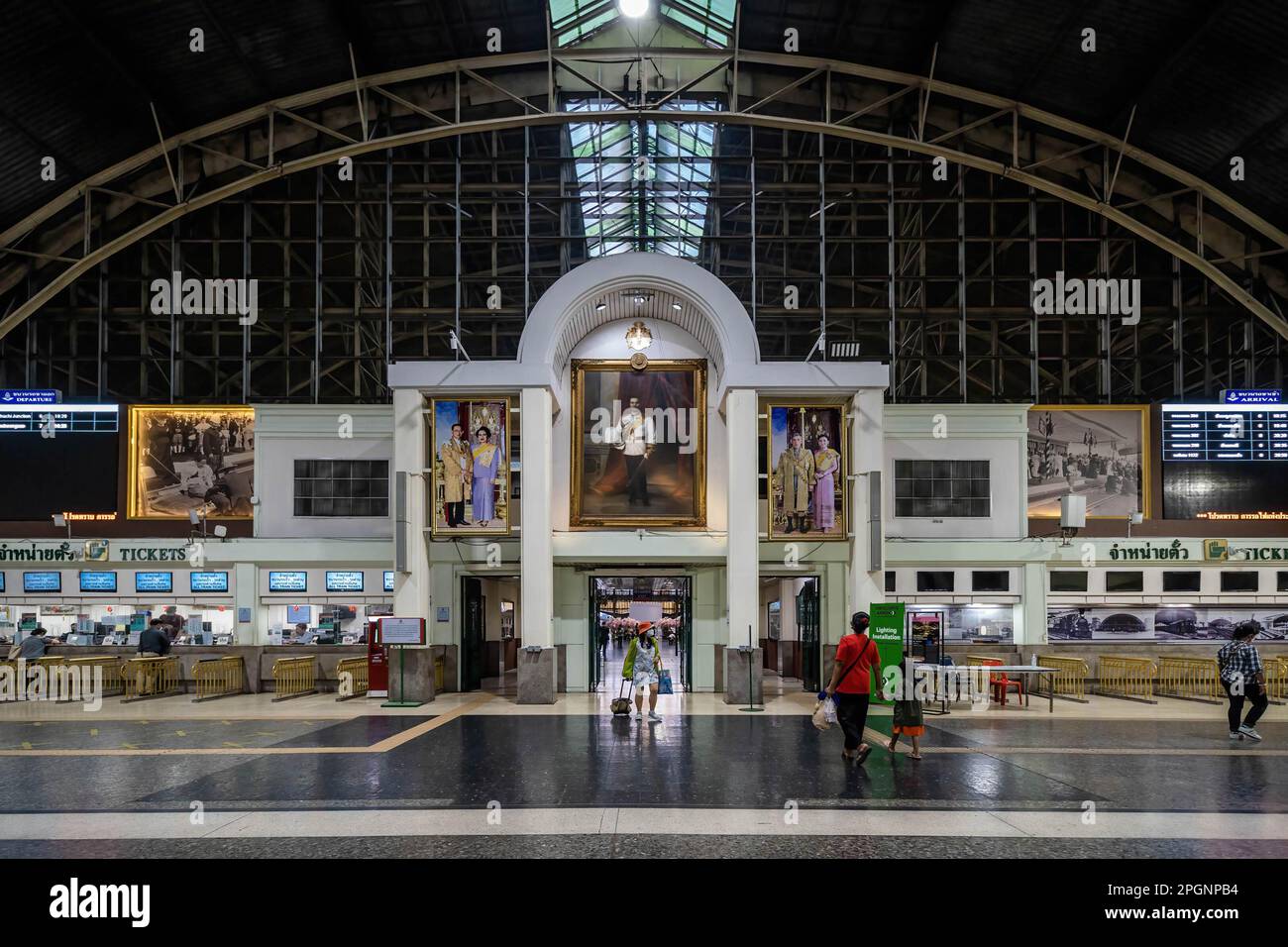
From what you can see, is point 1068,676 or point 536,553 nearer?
point 536,553

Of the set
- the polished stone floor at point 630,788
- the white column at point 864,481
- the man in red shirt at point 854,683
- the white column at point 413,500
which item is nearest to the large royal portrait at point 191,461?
Result: the white column at point 413,500

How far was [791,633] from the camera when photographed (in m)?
25.5

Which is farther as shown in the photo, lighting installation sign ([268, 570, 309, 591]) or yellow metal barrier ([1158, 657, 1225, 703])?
lighting installation sign ([268, 570, 309, 591])

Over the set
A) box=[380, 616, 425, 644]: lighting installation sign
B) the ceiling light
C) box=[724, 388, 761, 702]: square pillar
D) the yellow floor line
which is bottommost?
the yellow floor line

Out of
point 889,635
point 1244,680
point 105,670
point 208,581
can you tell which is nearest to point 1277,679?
point 1244,680

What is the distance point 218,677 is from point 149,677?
149cm

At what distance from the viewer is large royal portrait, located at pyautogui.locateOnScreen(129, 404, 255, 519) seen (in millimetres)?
23594

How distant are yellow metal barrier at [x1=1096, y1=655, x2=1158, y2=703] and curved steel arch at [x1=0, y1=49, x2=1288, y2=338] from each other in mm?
10965

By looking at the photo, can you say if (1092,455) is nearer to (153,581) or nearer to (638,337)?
(638,337)

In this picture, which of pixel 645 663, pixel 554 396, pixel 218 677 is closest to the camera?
pixel 645 663

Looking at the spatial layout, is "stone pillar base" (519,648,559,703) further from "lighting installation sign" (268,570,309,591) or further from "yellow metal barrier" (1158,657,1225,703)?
"yellow metal barrier" (1158,657,1225,703)

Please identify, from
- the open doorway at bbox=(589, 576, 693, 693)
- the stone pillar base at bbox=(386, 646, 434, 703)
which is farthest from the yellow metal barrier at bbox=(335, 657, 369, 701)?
the open doorway at bbox=(589, 576, 693, 693)

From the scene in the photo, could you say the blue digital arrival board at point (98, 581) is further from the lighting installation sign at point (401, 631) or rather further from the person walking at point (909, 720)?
the person walking at point (909, 720)

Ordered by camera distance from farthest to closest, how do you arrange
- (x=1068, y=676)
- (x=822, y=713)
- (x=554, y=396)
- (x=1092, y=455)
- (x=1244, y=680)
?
(x=1092, y=455)
(x=1068, y=676)
(x=554, y=396)
(x=1244, y=680)
(x=822, y=713)
